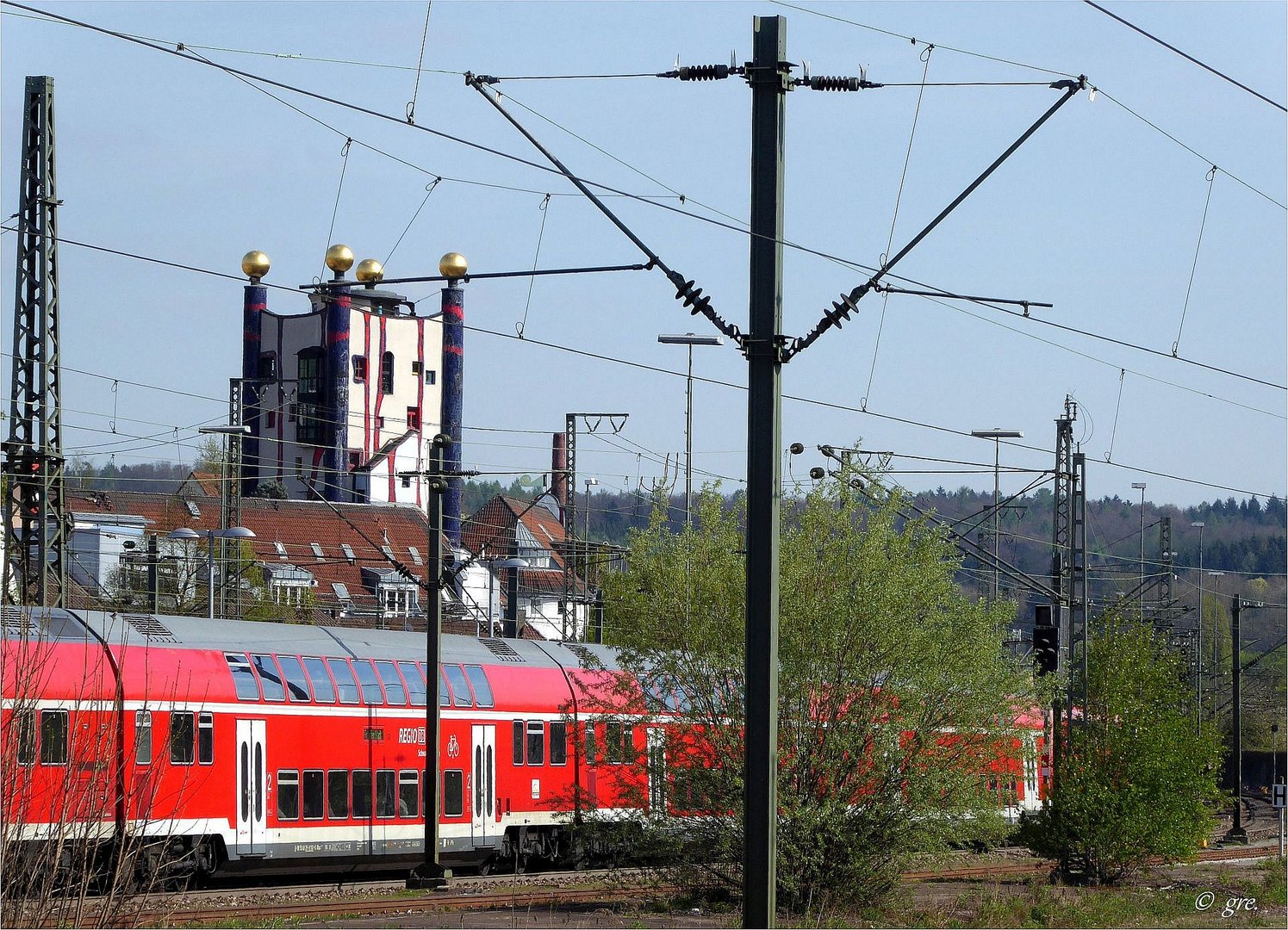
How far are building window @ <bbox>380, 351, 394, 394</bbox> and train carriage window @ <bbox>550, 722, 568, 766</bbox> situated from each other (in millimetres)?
82934

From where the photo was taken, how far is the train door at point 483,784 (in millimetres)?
29625

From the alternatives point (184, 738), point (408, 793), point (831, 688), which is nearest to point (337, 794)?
point (408, 793)

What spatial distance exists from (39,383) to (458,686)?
9.02 m

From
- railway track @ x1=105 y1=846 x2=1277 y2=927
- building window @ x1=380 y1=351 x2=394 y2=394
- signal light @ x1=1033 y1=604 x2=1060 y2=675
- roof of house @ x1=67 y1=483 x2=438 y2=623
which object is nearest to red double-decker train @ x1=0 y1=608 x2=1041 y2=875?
railway track @ x1=105 y1=846 x2=1277 y2=927

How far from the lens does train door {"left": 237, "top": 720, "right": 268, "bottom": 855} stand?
25172 millimetres

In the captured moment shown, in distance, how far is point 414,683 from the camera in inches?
1148

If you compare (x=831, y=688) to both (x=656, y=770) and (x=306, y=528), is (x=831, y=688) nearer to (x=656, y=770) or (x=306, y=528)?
(x=656, y=770)

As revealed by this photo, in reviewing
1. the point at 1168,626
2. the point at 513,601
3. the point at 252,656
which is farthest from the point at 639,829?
the point at 1168,626

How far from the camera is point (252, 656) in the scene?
2622 centimetres

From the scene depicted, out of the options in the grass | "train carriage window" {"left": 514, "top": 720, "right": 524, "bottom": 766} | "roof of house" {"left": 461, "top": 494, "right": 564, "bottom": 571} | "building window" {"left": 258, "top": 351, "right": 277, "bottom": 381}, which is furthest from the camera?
"roof of house" {"left": 461, "top": 494, "right": 564, "bottom": 571}

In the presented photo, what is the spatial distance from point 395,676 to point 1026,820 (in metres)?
12.2

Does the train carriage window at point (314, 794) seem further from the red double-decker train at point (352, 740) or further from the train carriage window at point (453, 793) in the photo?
the train carriage window at point (453, 793)

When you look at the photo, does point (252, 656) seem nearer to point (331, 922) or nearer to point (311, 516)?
point (331, 922)

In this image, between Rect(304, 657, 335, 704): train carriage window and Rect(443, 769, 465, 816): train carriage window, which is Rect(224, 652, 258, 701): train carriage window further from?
Rect(443, 769, 465, 816): train carriage window
